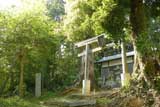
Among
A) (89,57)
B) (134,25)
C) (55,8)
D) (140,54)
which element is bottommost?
(140,54)

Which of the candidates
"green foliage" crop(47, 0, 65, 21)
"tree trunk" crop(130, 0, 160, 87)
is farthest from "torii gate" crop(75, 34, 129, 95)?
"green foliage" crop(47, 0, 65, 21)

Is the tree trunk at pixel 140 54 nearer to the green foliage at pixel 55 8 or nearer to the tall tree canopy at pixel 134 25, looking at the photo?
the tall tree canopy at pixel 134 25

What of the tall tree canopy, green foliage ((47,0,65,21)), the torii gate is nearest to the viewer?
the tall tree canopy

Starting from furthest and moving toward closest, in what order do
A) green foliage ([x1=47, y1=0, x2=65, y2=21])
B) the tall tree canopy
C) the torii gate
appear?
green foliage ([x1=47, y1=0, x2=65, y2=21]) → the torii gate → the tall tree canopy

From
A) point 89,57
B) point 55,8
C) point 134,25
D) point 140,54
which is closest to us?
point 140,54

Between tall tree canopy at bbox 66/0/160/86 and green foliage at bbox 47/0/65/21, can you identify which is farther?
green foliage at bbox 47/0/65/21

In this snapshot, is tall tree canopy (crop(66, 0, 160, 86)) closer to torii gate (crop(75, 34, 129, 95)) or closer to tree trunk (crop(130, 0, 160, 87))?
tree trunk (crop(130, 0, 160, 87))

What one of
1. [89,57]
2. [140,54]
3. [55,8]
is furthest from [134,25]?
[55,8]

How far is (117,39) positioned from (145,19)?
1.21 m

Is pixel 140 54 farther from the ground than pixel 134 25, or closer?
closer

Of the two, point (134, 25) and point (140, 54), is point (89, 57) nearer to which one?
point (134, 25)

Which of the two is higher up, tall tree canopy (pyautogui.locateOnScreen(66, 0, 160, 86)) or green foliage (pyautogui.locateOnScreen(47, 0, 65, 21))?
green foliage (pyautogui.locateOnScreen(47, 0, 65, 21))

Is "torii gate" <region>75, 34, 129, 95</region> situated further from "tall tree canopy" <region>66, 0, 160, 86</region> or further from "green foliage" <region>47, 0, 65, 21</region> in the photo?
"green foliage" <region>47, 0, 65, 21</region>

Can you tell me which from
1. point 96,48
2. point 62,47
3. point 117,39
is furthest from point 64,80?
point 117,39
